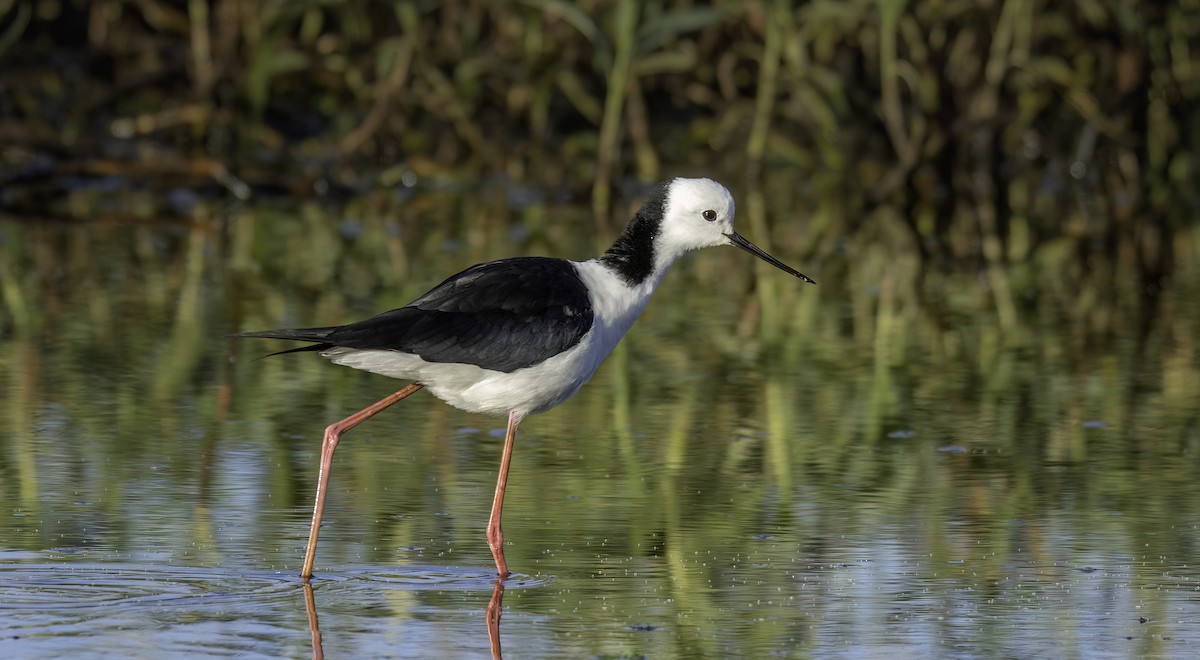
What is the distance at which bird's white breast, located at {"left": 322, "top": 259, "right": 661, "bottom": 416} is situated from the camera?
5.25 meters

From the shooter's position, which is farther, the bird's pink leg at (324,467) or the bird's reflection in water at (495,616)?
the bird's pink leg at (324,467)

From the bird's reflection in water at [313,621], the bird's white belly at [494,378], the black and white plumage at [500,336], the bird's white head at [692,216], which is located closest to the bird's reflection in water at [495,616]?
the black and white plumage at [500,336]

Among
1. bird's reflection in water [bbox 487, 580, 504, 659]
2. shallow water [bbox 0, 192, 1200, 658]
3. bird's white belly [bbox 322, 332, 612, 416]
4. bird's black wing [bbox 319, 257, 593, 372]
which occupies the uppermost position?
bird's black wing [bbox 319, 257, 593, 372]

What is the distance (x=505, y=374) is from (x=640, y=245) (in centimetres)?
68

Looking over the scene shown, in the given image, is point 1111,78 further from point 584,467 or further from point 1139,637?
point 1139,637

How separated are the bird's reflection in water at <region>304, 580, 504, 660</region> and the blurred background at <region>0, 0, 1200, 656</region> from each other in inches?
1.9

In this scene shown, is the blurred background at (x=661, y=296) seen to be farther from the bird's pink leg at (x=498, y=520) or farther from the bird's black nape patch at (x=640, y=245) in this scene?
the bird's black nape patch at (x=640, y=245)

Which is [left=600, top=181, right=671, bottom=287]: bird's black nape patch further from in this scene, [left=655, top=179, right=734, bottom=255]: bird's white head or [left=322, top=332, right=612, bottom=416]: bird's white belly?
[left=322, top=332, right=612, bottom=416]: bird's white belly

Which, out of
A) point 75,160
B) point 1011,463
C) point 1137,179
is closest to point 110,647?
point 1011,463

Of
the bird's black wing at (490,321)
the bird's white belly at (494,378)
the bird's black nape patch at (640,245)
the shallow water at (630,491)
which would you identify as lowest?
the shallow water at (630,491)

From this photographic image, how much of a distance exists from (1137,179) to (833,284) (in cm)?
448

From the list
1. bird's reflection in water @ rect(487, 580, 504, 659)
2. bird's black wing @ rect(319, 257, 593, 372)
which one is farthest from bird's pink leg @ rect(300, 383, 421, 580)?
bird's reflection in water @ rect(487, 580, 504, 659)

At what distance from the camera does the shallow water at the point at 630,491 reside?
4508 mm

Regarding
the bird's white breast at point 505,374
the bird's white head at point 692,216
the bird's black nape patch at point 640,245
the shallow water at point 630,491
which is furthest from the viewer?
the bird's white head at point 692,216
